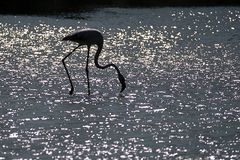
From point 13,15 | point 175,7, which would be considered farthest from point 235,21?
point 13,15

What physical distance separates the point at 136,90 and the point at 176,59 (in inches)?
254

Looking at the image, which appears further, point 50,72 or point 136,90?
point 50,72

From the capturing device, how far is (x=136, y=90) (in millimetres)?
17375

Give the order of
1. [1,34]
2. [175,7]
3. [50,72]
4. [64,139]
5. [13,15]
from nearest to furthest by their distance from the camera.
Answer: [64,139] → [50,72] → [1,34] → [13,15] → [175,7]

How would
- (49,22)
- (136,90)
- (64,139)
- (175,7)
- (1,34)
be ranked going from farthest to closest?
(175,7) → (49,22) → (1,34) → (136,90) → (64,139)

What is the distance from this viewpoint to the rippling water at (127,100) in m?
11.7

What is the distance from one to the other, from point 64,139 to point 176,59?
465 inches

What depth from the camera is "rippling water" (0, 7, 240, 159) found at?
11742mm

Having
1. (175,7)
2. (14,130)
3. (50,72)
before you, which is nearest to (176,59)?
(50,72)

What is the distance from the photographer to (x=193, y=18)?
1630 inches

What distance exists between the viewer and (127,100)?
16000 mm

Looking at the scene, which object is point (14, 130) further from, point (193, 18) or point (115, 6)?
point (115, 6)

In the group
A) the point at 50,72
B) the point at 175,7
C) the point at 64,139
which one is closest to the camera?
the point at 64,139

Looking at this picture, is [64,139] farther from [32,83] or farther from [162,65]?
[162,65]
